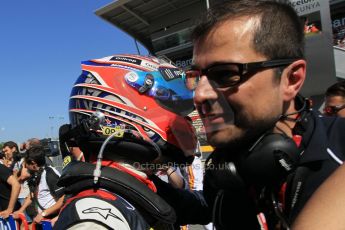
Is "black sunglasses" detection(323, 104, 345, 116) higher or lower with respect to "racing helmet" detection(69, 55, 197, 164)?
lower

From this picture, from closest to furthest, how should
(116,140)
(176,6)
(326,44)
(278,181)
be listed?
(278,181)
(116,140)
(326,44)
(176,6)

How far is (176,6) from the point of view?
27.5 m

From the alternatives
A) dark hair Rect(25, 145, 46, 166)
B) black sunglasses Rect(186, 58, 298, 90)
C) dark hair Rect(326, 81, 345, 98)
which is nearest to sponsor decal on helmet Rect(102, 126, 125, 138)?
black sunglasses Rect(186, 58, 298, 90)

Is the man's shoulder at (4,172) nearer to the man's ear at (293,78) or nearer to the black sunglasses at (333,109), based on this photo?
the black sunglasses at (333,109)

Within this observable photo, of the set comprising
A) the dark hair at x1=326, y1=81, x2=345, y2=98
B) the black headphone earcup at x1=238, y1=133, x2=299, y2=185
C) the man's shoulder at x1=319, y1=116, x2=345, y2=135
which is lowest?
the dark hair at x1=326, y1=81, x2=345, y2=98

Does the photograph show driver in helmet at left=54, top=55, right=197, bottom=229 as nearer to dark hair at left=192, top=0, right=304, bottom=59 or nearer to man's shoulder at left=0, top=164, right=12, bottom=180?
dark hair at left=192, top=0, right=304, bottom=59

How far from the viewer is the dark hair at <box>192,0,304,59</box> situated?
1334mm

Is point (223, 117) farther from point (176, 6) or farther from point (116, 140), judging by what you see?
point (176, 6)

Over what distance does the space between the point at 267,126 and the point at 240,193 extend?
299mm

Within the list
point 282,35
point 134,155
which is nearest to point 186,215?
point 134,155

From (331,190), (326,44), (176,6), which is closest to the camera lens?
(331,190)

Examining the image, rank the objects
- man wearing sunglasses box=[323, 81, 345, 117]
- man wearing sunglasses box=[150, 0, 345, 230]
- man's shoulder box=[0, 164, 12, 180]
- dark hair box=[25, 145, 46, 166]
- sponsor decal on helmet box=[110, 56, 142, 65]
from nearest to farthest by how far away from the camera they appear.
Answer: man wearing sunglasses box=[150, 0, 345, 230]
sponsor decal on helmet box=[110, 56, 142, 65]
man wearing sunglasses box=[323, 81, 345, 117]
dark hair box=[25, 145, 46, 166]
man's shoulder box=[0, 164, 12, 180]

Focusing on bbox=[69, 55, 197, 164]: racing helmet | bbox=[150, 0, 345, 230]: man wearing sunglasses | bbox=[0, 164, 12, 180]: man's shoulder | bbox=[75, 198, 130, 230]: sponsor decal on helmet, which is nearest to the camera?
bbox=[75, 198, 130, 230]: sponsor decal on helmet

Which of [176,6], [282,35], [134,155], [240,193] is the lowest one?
[240,193]
